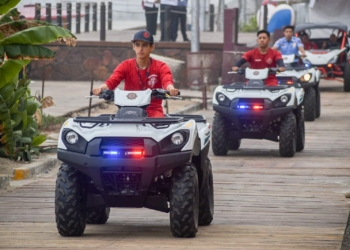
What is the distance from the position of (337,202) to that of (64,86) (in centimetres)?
1605

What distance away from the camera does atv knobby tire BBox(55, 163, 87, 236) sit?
28.8ft

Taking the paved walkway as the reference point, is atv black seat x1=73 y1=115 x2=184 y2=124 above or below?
above

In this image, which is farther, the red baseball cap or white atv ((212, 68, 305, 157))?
white atv ((212, 68, 305, 157))

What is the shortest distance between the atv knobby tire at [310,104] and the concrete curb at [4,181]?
10.1 metres

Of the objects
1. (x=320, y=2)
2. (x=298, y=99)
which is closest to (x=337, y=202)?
(x=298, y=99)

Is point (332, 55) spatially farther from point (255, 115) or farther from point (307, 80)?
point (255, 115)

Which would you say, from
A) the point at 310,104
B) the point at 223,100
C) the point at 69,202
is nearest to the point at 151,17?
the point at 310,104

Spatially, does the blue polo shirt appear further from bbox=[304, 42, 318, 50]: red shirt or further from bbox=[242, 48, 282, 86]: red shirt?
bbox=[304, 42, 318, 50]: red shirt

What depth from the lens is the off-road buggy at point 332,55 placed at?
94.4 feet

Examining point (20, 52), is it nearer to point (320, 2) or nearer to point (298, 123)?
point (298, 123)

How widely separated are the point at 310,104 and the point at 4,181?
1023 cm

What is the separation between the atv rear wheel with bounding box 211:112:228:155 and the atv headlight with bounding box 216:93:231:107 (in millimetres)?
212

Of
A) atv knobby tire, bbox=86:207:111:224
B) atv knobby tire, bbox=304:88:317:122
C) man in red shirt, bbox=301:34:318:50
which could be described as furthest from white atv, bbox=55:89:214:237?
man in red shirt, bbox=301:34:318:50

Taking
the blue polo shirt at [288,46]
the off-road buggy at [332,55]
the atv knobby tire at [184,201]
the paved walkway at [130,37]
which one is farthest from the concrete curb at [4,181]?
the paved walkway at [130,37]
